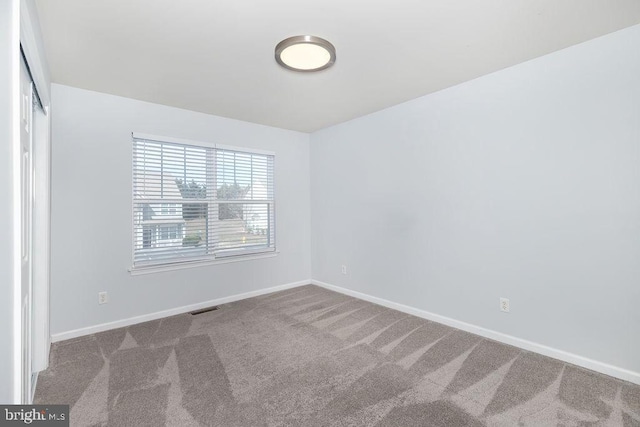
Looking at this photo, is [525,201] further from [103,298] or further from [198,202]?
[103,298]

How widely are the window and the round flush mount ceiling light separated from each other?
1.93 metres

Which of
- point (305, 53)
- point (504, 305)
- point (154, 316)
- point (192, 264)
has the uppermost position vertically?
point (305, 53)

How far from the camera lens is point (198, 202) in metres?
3.80

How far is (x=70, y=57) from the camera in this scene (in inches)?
96.7

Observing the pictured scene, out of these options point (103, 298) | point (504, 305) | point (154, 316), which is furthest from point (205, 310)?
point (504, 305)

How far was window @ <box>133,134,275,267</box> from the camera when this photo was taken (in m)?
3.45

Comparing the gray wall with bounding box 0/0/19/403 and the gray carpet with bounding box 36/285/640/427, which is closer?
the gray wall with bounding box 0/0/19/403

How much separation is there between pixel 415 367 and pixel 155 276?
2.98 m

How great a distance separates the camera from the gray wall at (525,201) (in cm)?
220

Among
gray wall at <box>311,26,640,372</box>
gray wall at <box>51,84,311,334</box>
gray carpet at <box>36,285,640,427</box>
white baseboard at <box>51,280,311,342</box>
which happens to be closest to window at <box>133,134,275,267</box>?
gray wall at <box>51,84,311,334</box>

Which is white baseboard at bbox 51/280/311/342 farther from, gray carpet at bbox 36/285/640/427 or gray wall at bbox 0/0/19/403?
gray wall at bbox 0/0/19/403

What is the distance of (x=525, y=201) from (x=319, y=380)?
232 cm

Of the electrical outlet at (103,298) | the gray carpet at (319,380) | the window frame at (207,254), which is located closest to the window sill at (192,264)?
the window frame at (207,254)

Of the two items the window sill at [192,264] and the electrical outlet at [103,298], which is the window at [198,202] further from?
the electrical outlet at [103,298]
